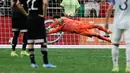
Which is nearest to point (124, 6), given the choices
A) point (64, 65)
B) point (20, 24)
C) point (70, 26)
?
point (64, 65)

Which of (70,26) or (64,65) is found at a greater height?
(70,26)

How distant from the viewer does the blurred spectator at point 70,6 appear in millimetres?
21548

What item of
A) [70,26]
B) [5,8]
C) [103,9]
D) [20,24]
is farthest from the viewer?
[5,8]

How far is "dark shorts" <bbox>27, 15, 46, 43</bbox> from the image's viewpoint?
12.3 metres

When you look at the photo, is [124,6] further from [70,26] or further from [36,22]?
[70,26]

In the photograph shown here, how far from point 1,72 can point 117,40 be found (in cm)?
253

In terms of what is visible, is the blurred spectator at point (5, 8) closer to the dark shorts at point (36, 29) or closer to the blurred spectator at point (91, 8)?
the blurred spectator at point (91, 8)

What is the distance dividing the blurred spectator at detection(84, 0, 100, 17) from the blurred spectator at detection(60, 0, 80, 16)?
536 millimetres

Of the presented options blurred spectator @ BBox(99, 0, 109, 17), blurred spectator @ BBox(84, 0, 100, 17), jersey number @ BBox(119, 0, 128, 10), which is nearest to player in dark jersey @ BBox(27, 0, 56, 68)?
jersey number @ BBox(119, 0, 128, 10)

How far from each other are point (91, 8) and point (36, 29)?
33.0ft

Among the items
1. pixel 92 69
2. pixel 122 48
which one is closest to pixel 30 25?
pixel 92 69

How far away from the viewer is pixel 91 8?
72.8 ft

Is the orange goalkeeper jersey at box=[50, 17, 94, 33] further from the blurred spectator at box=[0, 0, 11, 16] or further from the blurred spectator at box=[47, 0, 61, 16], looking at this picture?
the blurred spectator at box=[0, 0, 11, 16]

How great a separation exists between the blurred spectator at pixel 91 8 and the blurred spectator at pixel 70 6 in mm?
536
